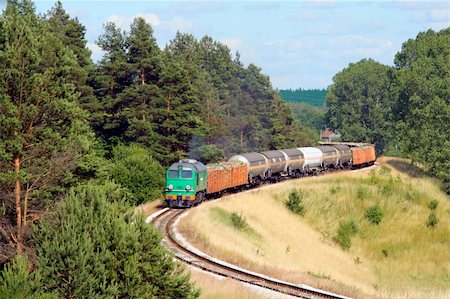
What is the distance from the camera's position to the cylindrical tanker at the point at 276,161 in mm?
66750

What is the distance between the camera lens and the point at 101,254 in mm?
21188

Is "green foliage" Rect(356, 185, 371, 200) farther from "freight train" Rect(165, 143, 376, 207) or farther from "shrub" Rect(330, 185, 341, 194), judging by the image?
"freight train" Rect(165, 143, 376, 207)

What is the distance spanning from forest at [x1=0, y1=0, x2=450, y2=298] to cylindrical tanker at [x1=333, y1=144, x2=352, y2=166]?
762 centimetres

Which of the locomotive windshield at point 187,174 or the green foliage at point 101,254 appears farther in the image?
the locomotive windshield at point 187,174

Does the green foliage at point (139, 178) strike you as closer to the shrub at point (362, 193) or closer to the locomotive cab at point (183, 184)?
the locomotive cab at point (183, 184)

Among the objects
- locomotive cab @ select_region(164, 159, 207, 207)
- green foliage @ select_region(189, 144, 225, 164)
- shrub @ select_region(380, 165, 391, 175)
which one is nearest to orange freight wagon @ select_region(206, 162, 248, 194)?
locomotive cab @ select_region(164, 159, 207, 207)

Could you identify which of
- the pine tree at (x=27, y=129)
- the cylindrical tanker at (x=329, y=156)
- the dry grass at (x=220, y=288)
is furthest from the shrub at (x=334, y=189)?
the pine tree at (x=27, y=129)

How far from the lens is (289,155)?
235 feet

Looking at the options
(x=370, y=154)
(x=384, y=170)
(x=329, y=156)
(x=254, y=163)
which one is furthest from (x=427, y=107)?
(x=254, y=163)

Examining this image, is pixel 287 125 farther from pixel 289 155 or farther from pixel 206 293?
pixel 206 293

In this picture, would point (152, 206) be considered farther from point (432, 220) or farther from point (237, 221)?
point (432, 220)

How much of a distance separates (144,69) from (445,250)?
123 feet

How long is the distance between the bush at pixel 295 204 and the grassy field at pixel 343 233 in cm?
56

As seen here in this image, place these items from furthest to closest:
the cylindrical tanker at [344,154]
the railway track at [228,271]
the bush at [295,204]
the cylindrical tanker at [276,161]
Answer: the cylindrical tanker at [344,154], the cylindrical tanker at [276,161], the bush at [295,204], the railway track at [228,271]
